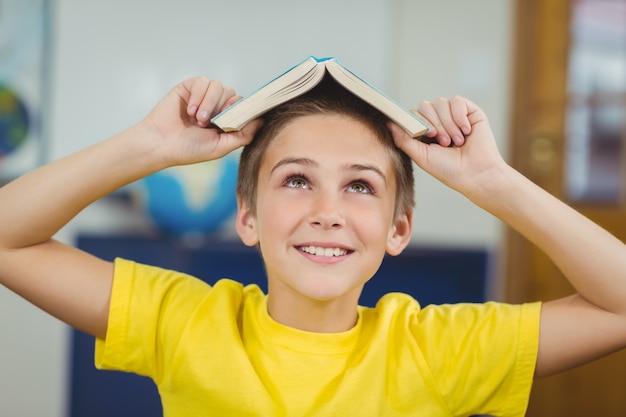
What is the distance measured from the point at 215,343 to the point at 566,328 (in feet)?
1.65

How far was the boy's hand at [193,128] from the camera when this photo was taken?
1.09m

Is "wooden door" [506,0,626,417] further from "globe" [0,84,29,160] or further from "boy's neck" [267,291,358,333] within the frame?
"boy's neck" [267,291,358,333]

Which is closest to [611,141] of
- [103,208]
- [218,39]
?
[218,39]

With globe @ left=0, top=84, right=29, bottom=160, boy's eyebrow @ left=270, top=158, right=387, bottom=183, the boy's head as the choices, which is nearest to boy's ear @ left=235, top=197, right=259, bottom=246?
the boy's head

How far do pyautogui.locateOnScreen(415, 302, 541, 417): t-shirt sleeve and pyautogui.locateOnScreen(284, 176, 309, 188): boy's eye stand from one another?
283mm

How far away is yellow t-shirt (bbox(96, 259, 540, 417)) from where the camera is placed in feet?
3.50

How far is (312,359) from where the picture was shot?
1087 millimetres

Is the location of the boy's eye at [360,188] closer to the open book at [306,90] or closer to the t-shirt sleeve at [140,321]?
the open book at [306,90]

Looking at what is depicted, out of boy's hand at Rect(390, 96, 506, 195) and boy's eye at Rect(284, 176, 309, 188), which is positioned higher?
boy's hand at Rect(390, 96, 506, 195)

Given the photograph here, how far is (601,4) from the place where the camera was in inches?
119

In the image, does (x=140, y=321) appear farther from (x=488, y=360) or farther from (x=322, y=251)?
(x=488, y=360)

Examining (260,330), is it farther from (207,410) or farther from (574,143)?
(574,143)

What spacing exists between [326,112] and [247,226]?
22cm

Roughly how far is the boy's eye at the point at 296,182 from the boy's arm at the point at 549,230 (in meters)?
0.15
